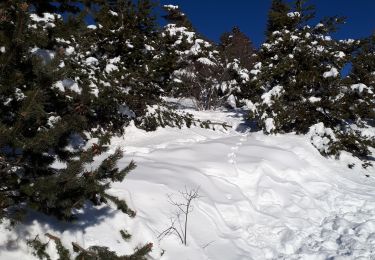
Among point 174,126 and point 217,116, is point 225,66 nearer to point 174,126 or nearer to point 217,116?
point 217,116

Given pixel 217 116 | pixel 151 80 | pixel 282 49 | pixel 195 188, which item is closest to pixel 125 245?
pixel 195 188

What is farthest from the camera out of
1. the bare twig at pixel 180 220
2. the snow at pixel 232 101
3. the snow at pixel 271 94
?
the snow at pixel 232 101

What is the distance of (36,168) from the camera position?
3600 mm

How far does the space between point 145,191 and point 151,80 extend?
18.1 feet

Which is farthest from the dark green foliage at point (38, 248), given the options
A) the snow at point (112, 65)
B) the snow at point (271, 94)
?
the snow at point (271, 94)

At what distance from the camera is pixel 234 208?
6648 millimetres

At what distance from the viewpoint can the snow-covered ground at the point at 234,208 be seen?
4.57 m

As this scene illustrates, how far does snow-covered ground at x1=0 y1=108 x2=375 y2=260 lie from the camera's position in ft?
15.0

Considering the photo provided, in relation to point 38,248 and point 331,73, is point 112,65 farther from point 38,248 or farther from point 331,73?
point 331,73

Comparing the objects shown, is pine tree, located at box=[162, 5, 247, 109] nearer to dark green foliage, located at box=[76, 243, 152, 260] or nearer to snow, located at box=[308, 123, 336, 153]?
snow, located at box=[308, 123, 336, 153]

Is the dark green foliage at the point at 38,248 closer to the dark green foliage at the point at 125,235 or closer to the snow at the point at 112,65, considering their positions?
the dark green foliage at the point at 125,235

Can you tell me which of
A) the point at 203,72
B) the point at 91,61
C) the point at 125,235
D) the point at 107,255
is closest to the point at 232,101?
the point at 203,72

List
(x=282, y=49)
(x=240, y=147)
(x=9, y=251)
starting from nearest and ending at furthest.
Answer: (x=9, y=251), (x=240, y=147), (x=282, y=49)

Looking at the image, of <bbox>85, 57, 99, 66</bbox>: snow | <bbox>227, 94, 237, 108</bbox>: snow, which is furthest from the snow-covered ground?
<bbox>227, 94, 237, 108</bbox>: snow
